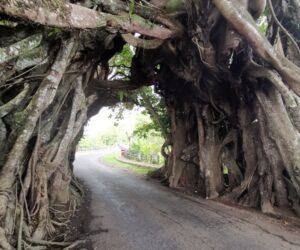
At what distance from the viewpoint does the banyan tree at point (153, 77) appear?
470 centimetres

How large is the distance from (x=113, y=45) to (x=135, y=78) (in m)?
2.20

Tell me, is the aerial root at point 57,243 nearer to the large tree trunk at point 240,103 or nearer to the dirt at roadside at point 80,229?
the dirt at roadside at point 80,229

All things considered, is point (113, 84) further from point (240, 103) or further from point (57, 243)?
point (57, 243)

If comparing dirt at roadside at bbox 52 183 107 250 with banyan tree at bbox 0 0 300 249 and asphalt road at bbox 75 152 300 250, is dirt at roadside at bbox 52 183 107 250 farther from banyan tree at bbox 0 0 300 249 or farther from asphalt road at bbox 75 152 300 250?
banyan tree at bbox 0 0 300 249

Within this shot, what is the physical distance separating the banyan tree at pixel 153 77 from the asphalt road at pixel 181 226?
2.81 feet

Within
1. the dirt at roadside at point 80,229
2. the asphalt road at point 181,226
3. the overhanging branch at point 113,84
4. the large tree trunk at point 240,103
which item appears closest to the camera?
the asphalt road at point 181,226

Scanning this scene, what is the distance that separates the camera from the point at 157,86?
1117 cm

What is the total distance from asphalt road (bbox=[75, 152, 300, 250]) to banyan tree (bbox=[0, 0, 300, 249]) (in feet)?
2.81

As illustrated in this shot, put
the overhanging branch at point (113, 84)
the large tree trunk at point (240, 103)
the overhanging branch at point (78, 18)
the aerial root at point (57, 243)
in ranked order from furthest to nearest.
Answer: the overhanging branch at point (113, 84), the large tree trunk at point (240, 103), the aerial root at point (57, 243), the overhanging branch at point (78, 18)

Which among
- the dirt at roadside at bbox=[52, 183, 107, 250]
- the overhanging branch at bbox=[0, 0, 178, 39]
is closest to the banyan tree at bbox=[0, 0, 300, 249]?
the overhanging branch at bbox=[0, 0, 178, 39]

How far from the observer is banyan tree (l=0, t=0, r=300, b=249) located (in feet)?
15.4

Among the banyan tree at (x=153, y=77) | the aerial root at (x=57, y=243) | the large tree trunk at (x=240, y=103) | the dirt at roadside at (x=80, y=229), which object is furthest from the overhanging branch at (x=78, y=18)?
the dirt at roadside at (x=80, y=229)

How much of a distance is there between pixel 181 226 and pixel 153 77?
579cm

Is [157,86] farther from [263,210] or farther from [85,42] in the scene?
[263,210]
